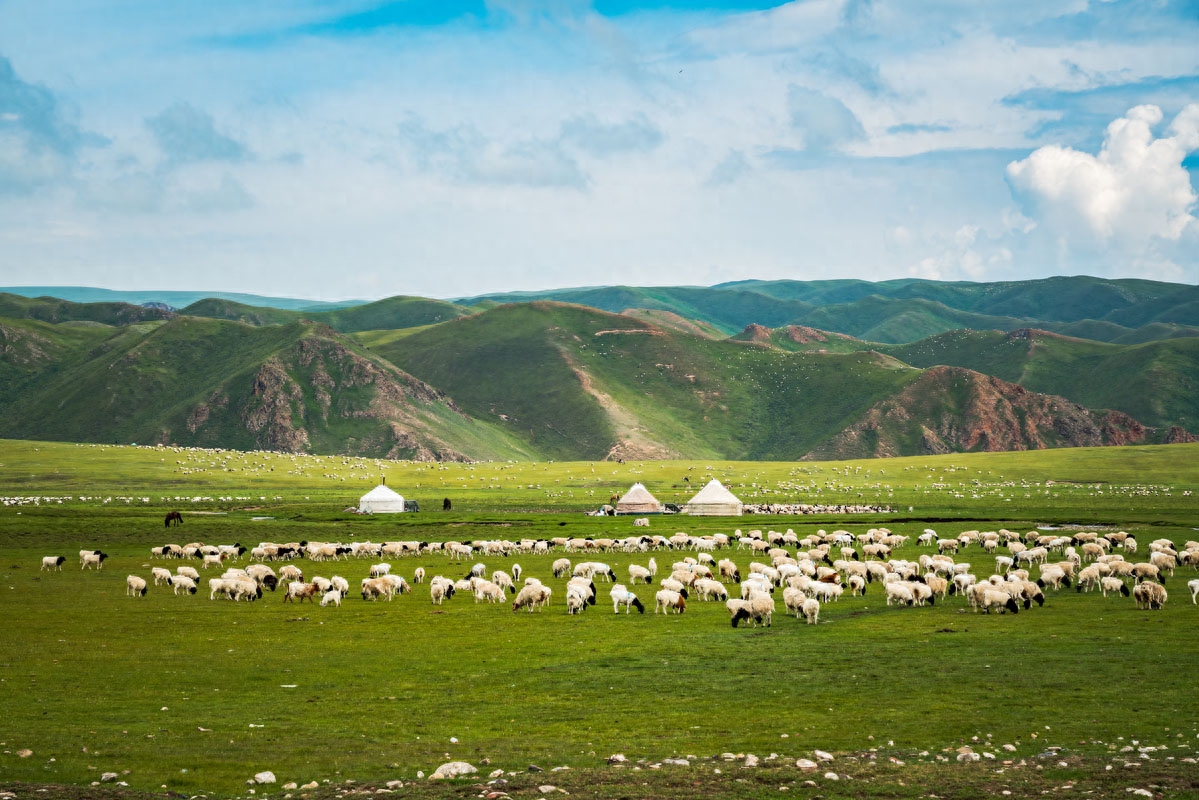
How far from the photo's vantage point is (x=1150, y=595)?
36438 millimetres

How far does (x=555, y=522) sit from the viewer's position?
8512 cm

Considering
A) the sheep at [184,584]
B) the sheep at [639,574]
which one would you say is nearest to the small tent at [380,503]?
the sheep at [639,574]

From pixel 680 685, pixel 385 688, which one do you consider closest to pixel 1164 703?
pixel 680 685

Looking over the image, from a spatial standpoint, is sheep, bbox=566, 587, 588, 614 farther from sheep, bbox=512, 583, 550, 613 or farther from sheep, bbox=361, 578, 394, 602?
sheep, bbox=361, 578, 394, 602

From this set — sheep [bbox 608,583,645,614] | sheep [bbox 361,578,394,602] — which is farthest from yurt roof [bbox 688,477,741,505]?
sheep [bbox 608,583,645,614]

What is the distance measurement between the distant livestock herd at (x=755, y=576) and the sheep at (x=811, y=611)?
42mm

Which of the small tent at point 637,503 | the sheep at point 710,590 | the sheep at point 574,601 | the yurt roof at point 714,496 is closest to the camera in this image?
the sheep at point 574,601

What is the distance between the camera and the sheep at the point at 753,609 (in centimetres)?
3534

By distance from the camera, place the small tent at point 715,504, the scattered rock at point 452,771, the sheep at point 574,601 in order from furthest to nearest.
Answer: the small tent at point 715,504
the sheep at point 574,601
the scattered rock at point 452,771

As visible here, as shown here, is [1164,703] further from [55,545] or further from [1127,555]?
[55,545]

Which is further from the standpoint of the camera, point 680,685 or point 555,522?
point 555,522

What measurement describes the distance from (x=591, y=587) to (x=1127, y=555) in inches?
1170

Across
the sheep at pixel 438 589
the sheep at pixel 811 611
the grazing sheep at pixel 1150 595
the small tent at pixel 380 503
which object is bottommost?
the small tent at pixel 380 503

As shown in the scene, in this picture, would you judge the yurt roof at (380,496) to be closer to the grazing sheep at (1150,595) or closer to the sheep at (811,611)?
the sheep at (811,611)
